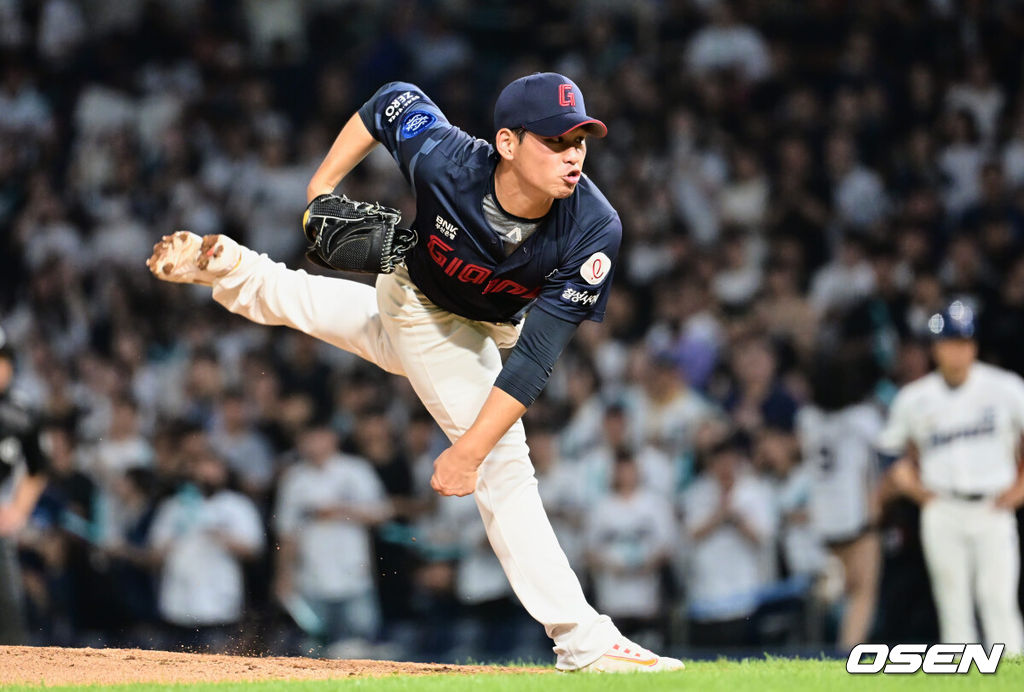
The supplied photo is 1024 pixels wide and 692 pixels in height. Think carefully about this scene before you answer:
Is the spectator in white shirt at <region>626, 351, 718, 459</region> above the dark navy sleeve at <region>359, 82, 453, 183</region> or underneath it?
underneath

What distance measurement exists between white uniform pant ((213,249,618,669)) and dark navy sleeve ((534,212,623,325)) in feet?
2.08

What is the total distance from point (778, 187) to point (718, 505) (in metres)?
3.83

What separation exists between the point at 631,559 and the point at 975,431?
2.43m

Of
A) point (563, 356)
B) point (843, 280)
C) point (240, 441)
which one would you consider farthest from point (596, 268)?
point (843, 280)

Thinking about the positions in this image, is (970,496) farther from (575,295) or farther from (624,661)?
(575,295)

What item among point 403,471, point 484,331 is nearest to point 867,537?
point 403,471

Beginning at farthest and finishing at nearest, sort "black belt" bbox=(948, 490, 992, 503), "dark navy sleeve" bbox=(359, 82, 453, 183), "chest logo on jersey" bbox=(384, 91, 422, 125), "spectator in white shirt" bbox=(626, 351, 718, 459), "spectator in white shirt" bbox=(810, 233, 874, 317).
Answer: "spectator in white shirt" bbox=(810, 233, 874, 317) < "spectator in white shirt" bbox=(626, 351, 718, 459) < "black belt" bbox=(948, 490, 992, 503) < "chest logo on jersey" bbox=(384, 91, 422, 125) < "dark navy sleeve" bbox=(359, 82, 453, 183)

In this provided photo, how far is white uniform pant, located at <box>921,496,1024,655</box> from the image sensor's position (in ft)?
27.6

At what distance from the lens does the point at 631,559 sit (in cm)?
908

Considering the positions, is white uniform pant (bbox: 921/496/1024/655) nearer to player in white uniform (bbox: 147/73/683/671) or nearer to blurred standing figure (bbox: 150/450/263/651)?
player in white uniform (bbox: 147/73/683/671)

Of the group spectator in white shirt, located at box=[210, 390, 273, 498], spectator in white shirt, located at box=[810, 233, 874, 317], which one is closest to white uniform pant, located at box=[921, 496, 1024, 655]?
spectator in white shirt, located at box=[810, 233, 874, 317]

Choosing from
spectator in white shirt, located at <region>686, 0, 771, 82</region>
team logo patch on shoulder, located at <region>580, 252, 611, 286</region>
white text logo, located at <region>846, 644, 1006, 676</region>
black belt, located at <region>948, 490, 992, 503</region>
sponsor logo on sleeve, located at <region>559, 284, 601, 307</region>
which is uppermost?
spectator in white shirt, located at <region>686, 0, 771, 82</region>

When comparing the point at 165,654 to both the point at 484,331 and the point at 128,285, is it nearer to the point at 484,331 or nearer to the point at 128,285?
the point at 484,331

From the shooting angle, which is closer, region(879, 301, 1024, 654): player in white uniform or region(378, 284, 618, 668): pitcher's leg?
region(378, 284, 618, 668): pitcher's leg
